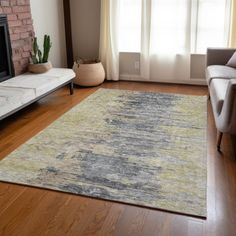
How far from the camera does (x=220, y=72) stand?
355 centimetres

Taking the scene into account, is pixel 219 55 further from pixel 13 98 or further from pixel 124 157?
pixel 13 98

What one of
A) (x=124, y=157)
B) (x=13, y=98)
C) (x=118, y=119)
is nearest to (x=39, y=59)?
(x=13, y=98)

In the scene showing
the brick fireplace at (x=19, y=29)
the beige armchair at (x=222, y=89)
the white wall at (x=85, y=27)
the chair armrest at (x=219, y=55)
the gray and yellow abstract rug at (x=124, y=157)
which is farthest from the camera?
the white wall at (x=85, y=27)

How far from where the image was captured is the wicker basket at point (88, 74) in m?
4.55

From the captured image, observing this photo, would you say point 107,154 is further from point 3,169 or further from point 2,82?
point 2,82

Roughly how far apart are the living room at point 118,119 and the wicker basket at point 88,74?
0.02 meters

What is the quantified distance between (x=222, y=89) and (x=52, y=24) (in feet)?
9.27

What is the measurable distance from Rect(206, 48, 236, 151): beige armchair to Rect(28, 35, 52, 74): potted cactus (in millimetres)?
2033

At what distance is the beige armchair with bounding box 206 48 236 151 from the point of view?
2402 millimetres

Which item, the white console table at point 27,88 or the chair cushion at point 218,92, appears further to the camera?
the white console table at point 27,88

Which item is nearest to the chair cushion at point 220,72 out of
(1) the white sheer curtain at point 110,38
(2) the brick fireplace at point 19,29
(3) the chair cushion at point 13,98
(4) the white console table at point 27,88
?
(1) the white sheer curtain at point 110,38

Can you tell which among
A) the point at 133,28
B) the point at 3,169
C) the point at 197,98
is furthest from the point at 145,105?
the point at 3,169

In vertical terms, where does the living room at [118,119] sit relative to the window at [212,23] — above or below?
below

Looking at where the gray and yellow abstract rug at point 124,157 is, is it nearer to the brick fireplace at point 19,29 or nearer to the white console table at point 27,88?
the white console table at point 27,88
